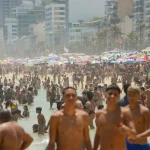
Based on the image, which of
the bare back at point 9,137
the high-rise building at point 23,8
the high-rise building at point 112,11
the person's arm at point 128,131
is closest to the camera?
the person's arm at point 128,131

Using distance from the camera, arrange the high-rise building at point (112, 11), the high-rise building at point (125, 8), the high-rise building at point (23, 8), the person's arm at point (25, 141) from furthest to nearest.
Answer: the high-rise building at point (23, 8), the high-rise building at point (112, 11), the high-rise building at point (125, 8), the person's arm at point (25, 141)

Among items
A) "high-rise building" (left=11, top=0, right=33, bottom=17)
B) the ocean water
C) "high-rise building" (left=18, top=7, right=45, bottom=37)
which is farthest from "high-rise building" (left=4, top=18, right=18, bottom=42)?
the ocean water

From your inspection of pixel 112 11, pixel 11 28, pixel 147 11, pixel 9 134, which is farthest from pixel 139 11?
pixel 9 134

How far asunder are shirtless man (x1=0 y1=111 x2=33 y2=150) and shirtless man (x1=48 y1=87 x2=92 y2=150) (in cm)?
33

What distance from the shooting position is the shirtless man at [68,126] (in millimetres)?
4984

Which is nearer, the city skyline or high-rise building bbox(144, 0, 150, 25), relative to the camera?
high-rise building bbox(144, 0, 150, 25)

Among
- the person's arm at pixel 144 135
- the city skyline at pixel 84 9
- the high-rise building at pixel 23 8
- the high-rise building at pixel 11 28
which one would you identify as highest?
the high-rise building at pixel 23 8

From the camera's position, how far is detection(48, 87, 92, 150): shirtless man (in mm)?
4984

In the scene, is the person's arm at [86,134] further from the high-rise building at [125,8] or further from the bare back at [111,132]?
the high-rise building at [125,8]

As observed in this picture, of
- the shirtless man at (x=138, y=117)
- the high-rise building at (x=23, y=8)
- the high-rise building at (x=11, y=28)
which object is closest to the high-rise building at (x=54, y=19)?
the high-rise building at (x=11, y=28)

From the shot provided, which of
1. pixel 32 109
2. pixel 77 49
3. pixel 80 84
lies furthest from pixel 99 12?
pixel 32 109

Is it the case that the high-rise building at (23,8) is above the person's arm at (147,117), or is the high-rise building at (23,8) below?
above

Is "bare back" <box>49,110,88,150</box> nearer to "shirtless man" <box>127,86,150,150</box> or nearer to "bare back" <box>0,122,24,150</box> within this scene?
"bare back" <box>0,122,24,150</box>

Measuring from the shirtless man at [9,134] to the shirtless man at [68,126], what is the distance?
33cm
